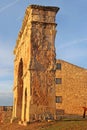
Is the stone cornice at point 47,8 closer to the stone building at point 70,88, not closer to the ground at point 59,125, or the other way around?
the ground at point 59,125

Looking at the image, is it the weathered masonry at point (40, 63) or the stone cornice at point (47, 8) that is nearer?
the weathered masonry at point (40, 63)

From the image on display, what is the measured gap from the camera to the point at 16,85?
25641mm

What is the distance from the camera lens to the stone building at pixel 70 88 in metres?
42.0

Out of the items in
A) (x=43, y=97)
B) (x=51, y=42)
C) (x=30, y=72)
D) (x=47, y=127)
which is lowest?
(x=47, y=127)

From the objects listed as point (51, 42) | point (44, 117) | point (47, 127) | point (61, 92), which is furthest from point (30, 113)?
point (61, 92)

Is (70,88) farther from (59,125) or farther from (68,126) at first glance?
(68,126)

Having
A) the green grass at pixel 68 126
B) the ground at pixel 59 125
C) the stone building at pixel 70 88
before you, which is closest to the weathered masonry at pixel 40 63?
the ground at pixel 59 125

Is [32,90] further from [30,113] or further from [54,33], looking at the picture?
[54,33]

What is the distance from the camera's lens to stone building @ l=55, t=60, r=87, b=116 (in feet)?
138

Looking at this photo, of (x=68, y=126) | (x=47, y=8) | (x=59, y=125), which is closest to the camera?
(x=68, y=126)

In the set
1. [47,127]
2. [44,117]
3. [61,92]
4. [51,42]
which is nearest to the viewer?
[47,127]

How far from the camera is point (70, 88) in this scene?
42.3 m

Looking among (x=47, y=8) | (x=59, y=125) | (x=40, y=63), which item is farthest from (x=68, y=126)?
(x=47, y=8)

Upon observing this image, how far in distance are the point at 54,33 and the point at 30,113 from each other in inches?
184
